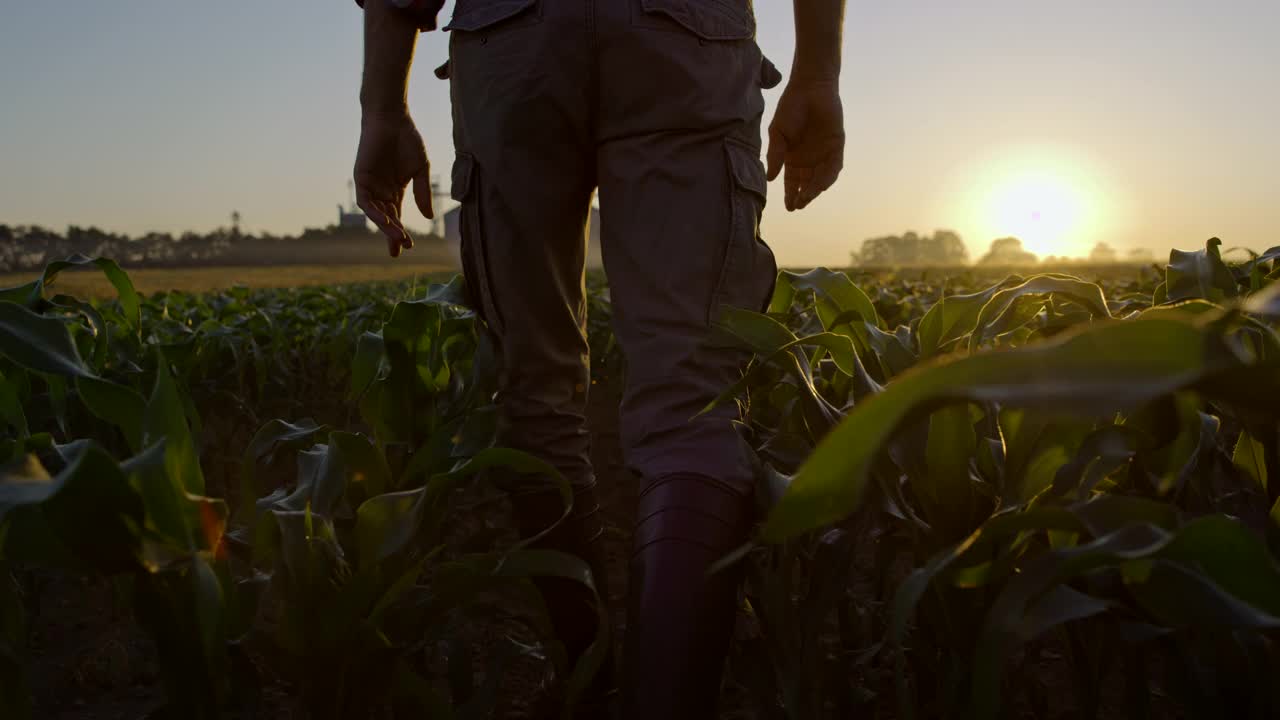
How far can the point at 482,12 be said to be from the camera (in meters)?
1.49

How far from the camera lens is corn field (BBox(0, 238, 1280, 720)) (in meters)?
0.57

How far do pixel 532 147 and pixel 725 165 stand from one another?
308mm

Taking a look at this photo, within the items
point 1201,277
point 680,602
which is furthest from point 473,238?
point 1201,277

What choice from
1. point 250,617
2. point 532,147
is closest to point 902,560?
point 532,147

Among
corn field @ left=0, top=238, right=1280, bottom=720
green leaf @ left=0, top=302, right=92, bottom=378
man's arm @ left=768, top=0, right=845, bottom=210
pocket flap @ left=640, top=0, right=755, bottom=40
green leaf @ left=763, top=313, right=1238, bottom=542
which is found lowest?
corn field @ left=0, top=238, right=1280, bottom=720

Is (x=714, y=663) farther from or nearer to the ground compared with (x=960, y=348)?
nearer to the ground

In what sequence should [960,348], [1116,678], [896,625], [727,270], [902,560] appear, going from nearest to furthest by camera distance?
[896,625]
[960,348]
[727,270]
[1116,678]
[902,560]

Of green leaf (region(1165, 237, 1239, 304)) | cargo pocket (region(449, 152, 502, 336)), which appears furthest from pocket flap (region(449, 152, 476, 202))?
green leaf (region(1165, 237, 1239, 304))

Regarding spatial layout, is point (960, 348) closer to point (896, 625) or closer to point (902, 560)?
point (896, 625)

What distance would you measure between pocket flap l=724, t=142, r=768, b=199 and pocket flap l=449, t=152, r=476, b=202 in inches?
16.9

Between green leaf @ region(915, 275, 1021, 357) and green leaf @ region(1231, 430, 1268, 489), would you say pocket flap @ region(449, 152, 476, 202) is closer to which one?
green leaf @ region(915, 275, 1021, 357)

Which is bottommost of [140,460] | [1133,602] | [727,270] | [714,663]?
[714,663]

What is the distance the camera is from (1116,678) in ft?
6.25

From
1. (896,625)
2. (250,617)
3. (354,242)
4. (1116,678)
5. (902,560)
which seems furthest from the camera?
(354,242)
